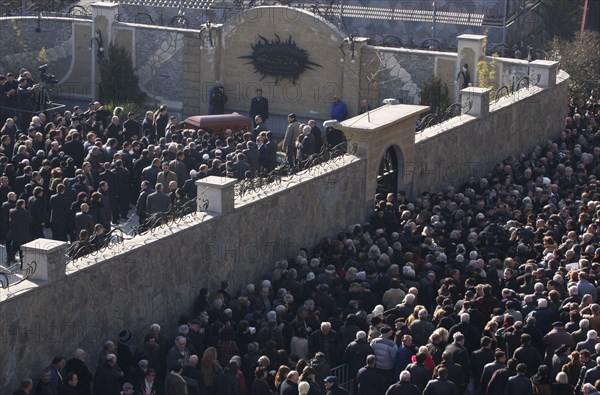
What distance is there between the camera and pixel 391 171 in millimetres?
31750

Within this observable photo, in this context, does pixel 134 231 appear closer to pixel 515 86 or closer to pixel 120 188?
pixel 120 188

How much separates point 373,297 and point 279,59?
15515mm

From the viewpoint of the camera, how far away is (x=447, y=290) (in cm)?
2494

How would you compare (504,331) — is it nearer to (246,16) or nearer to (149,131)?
(149,131)

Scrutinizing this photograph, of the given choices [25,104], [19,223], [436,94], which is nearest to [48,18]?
[25,104]

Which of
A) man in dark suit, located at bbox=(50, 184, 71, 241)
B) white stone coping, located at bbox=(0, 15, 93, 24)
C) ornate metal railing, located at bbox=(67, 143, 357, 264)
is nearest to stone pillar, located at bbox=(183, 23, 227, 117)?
white stone coping, located at bbox=(0, 15, 93, 24)

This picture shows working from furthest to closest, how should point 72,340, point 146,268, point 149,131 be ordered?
point 149,131, point 146,268, point 72,340

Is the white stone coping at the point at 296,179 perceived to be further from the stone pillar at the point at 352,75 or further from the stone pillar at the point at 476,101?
the stone pillar at the point at 352,75

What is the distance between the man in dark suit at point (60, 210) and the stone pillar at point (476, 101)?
10.5 metres

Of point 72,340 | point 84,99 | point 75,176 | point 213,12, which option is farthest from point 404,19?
point 72,340

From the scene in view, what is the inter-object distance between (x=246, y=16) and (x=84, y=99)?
17.0ft

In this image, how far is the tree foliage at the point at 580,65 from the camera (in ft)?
136

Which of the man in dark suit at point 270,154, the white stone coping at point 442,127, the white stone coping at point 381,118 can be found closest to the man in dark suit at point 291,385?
the white stone coping at point 381,118

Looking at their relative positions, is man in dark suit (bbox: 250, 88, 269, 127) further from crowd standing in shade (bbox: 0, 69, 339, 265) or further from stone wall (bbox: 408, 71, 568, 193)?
stone wall (bbox: 408, 71, 568, 193)
